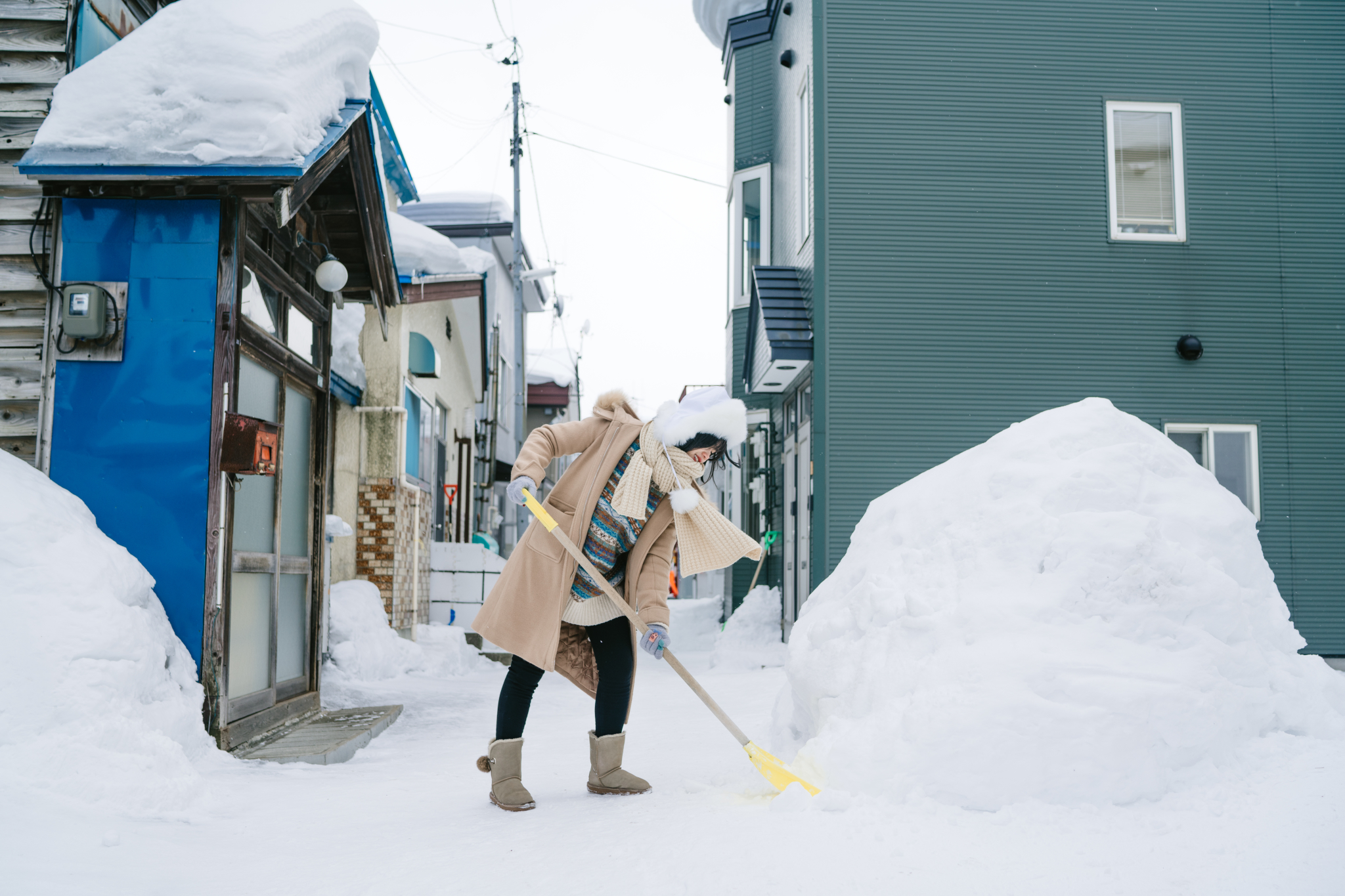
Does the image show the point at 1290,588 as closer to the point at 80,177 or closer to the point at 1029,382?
the point at 1029,382

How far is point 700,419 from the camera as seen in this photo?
4.04 m

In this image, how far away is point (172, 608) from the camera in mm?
4664

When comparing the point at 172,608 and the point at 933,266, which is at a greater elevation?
the point at 933,266

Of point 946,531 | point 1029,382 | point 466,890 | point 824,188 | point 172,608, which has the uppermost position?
point 824,188

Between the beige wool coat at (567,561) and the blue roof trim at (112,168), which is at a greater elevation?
the blue roof trim at (112,168)

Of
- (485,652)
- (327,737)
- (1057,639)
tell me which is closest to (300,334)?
(327,737)

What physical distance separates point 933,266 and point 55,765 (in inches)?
341

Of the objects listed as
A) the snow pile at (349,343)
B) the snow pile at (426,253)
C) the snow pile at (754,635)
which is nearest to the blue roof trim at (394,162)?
the snow pile at (426,253)

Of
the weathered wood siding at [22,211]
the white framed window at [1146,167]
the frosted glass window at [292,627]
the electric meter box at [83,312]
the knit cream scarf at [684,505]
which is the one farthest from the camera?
the white framed window at [1146,167]

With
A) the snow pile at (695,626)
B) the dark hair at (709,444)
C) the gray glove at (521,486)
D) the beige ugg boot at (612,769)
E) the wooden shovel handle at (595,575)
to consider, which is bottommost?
the snow pile at (695,626)

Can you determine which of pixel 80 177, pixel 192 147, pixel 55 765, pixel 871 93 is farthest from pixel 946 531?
pixel 871 93

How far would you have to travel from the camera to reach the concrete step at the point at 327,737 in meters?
5.01

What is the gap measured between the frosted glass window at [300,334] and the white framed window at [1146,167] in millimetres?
7927

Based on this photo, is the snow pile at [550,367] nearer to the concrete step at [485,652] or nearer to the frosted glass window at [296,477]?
the concrete step at [485,652]
